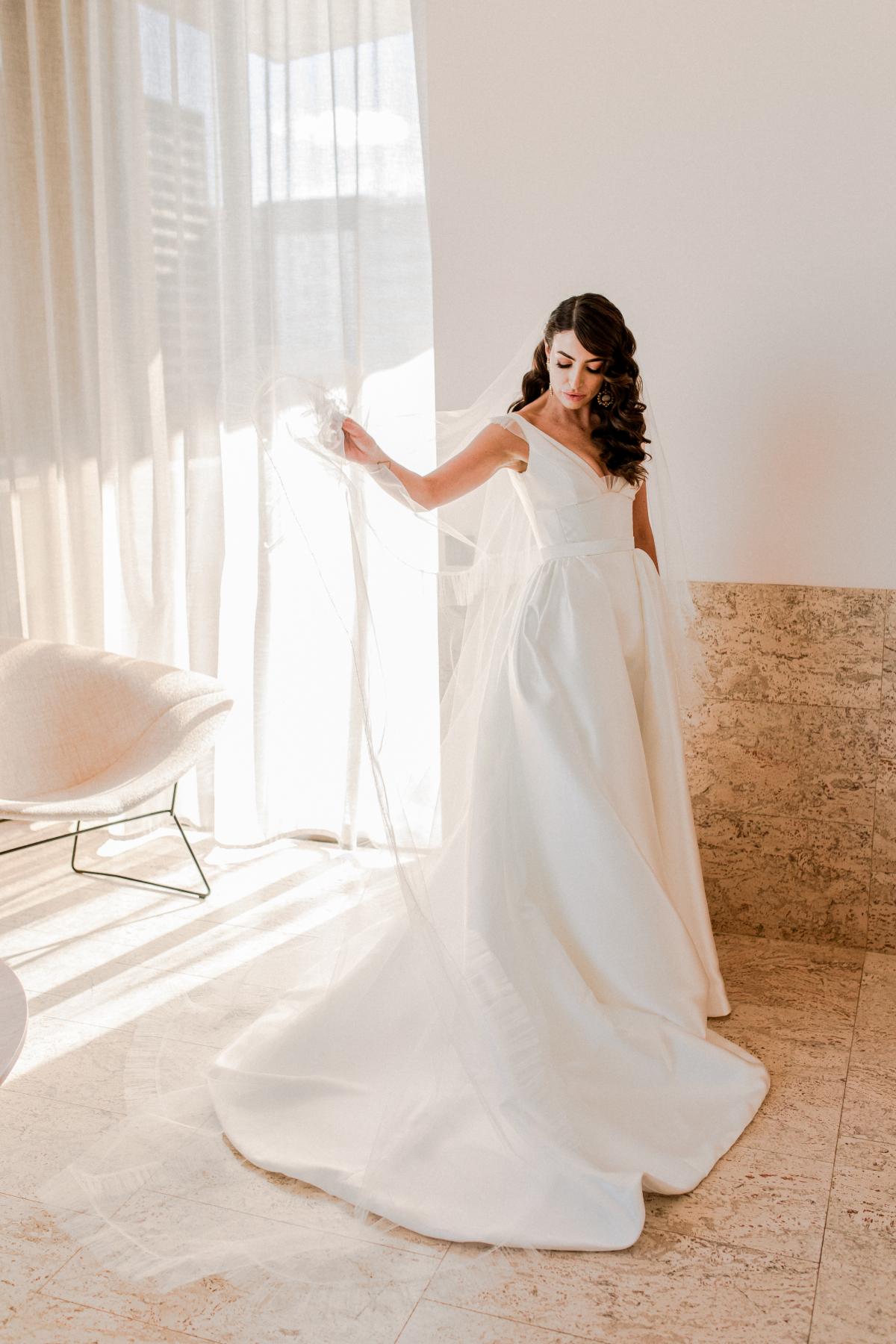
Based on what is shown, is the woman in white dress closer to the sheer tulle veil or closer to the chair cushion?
the sheer tulle veil

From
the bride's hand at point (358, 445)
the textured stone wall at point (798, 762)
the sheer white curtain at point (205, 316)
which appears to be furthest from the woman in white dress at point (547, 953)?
the sheer white curtain at point (205, 316)

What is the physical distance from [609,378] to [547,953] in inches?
50.3

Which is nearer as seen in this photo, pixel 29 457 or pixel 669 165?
pixel 669 165

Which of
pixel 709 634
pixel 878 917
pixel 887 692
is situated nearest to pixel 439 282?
pixel 709 634

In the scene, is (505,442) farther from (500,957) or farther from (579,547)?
(500,957)

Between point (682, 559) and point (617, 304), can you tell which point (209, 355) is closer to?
point (617, 304)

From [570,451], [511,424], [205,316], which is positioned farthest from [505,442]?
[205,316]

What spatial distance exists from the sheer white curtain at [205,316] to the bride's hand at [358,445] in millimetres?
1383

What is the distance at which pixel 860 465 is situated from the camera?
10.3ft

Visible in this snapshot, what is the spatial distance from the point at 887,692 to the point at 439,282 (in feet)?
5.81

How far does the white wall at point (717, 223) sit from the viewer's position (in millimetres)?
3035

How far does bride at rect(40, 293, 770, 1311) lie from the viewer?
208 cm

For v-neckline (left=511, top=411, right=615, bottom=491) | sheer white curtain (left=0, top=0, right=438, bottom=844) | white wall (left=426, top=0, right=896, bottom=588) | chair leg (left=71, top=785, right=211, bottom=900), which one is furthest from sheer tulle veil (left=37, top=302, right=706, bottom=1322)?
sheer white curtain (left=0, top=0, right=438, bottom=844)

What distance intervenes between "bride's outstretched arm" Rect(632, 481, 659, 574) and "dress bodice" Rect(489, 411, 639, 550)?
0.17m
